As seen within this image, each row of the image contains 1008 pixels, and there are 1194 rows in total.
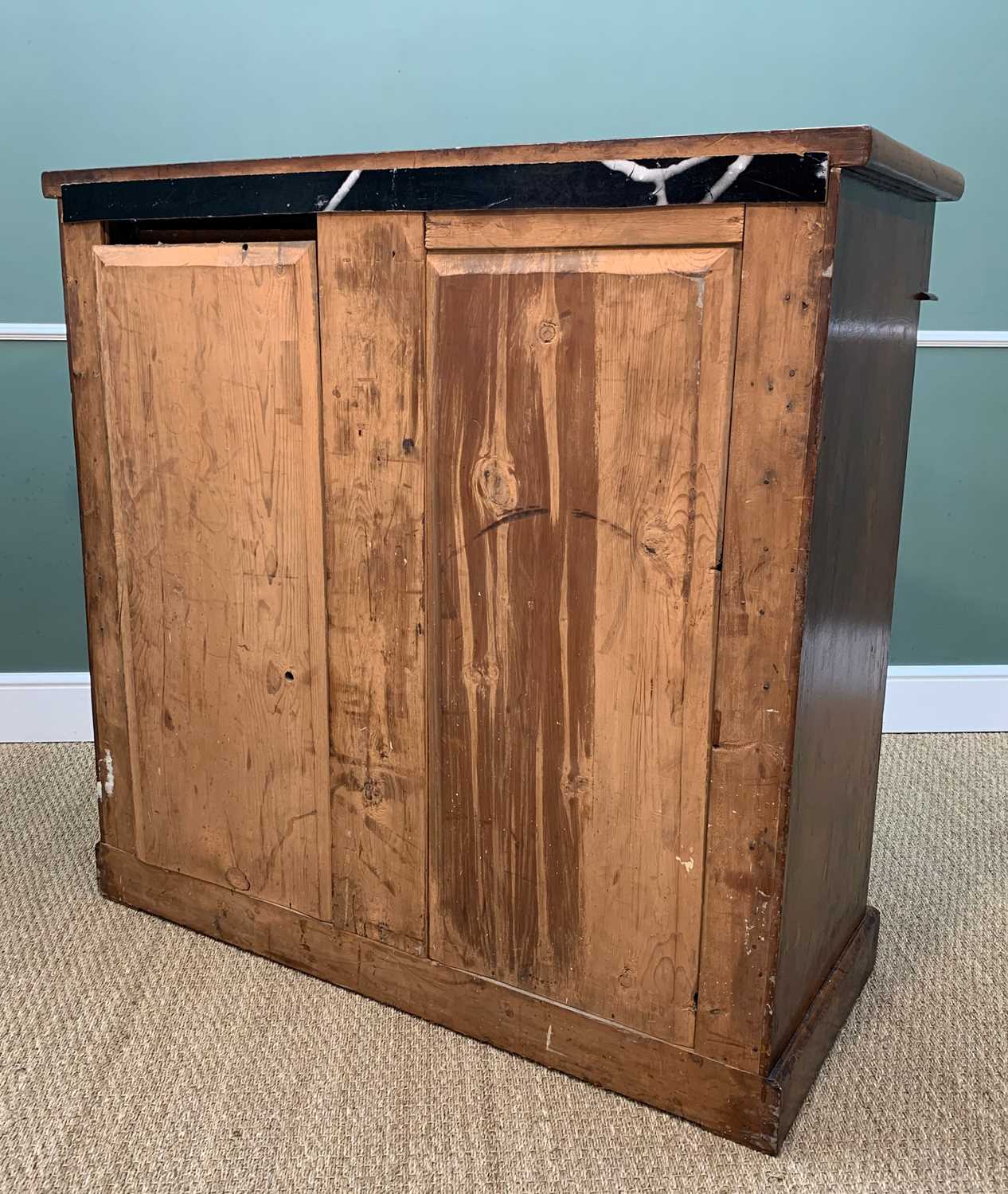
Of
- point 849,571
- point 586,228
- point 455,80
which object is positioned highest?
point 455,80

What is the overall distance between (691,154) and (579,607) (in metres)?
0.50

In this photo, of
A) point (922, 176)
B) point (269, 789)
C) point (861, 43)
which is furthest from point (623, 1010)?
point (861, 43)

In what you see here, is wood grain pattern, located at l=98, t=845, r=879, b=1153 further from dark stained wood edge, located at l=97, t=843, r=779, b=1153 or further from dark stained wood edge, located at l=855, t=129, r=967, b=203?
dark stained wood edge, located at l=855, t=129, r=967, b=203

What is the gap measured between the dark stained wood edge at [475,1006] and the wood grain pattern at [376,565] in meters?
0.06

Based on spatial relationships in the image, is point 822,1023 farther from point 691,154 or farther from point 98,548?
point 98,548

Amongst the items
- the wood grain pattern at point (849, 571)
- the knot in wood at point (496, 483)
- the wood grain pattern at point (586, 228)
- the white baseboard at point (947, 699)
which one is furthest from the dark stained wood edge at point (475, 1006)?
the white baseboard at point (947, 699)

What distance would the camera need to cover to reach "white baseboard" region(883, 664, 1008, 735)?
8.50ft

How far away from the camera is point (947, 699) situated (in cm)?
260

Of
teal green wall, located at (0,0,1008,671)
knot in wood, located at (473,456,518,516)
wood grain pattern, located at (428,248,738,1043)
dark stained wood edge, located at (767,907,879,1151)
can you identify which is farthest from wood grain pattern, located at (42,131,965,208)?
dark stained wood edge, located at (767,907,879,1151)

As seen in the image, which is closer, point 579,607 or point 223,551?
point 579,607

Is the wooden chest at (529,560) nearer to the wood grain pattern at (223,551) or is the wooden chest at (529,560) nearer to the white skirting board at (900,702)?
the wood grain pattern at (223,551)

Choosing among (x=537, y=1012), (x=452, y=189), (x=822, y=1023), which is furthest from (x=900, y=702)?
(x=452, y=189)

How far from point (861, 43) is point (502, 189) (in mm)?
1333

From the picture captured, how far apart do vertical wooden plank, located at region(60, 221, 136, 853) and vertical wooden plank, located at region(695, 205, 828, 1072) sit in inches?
37.2
